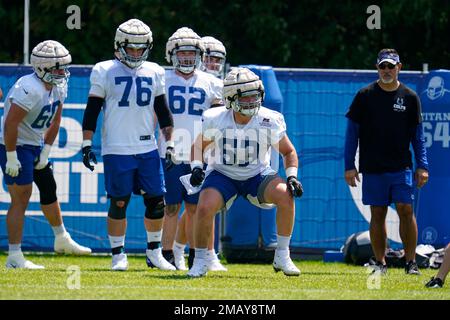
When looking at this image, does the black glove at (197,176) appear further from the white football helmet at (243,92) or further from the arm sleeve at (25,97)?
the arm sleeve at (25,97)

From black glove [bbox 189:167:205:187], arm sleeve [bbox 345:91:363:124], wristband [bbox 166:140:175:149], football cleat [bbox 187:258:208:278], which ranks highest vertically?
arm sleeve [bbox 345:91:363:124]

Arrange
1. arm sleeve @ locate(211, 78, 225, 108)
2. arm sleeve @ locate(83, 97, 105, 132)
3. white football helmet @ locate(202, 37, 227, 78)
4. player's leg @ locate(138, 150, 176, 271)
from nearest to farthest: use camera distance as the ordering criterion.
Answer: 1. arm sleeve @ locate(83, 97, 105, 132)
2. player's leg @ locate(138, 150, 176, 271)
3. arm sleeve @ locate(211, 78, 225, 108)
4. white football helmet @ locate(202, 37, 227, 78)

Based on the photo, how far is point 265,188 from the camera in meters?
10.4

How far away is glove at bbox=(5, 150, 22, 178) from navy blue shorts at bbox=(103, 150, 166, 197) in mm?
748

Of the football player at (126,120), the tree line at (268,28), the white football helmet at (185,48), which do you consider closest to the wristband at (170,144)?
the football player at (126,120)

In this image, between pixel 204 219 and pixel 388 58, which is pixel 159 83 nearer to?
pixel 204 219

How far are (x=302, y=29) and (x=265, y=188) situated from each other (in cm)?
933

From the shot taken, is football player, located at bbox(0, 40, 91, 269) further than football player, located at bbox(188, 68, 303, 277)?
Yes

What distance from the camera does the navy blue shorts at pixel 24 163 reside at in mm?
11484

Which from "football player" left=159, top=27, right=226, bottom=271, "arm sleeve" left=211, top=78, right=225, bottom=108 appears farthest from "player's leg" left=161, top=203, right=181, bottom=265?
"arm sleeve" left=211, top=78, right=225, bottom=108

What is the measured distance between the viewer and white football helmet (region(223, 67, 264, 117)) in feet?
33.9

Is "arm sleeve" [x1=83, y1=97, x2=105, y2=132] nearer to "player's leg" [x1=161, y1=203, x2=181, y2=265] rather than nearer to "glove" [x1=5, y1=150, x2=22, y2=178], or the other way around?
"glove" [x1=5, y1=150, x2=22, y2=178]

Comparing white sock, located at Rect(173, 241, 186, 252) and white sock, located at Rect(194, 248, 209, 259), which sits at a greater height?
white sock, located at Rect(194, 248, 209, 259)

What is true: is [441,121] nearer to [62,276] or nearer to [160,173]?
[160,173]
